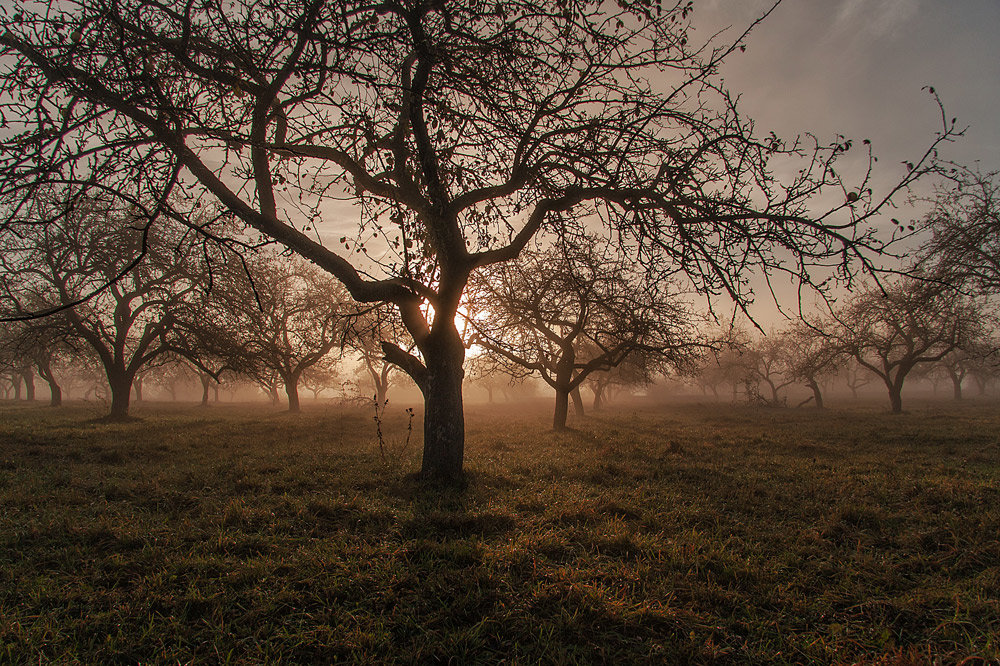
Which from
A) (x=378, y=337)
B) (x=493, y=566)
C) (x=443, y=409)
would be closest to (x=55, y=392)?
(x=378, y=337)

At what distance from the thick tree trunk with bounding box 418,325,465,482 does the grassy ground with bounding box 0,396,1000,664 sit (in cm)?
48

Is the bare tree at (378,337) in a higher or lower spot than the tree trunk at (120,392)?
higher

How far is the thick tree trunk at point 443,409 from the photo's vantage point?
7359 millimetres

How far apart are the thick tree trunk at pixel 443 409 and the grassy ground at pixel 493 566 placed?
480mm

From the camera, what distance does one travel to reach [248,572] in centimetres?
377

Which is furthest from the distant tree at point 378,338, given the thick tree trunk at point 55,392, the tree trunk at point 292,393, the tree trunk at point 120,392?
the thick tree trunk at point 55,392

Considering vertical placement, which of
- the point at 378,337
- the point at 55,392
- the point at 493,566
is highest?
the point at 378,337

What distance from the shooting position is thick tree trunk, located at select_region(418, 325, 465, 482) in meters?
7.36

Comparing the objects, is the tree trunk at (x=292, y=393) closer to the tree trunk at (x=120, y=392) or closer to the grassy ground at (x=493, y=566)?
the tree trunk at (x=120, y=392)

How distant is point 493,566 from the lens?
13.3ft

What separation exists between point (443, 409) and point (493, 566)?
3.64 metres

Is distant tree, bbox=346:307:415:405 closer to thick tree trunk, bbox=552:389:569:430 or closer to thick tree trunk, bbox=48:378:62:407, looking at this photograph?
thick tree trunk, bbox=552:389:569:430

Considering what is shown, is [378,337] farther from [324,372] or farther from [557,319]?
[324,372]

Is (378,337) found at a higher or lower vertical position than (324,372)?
higher
